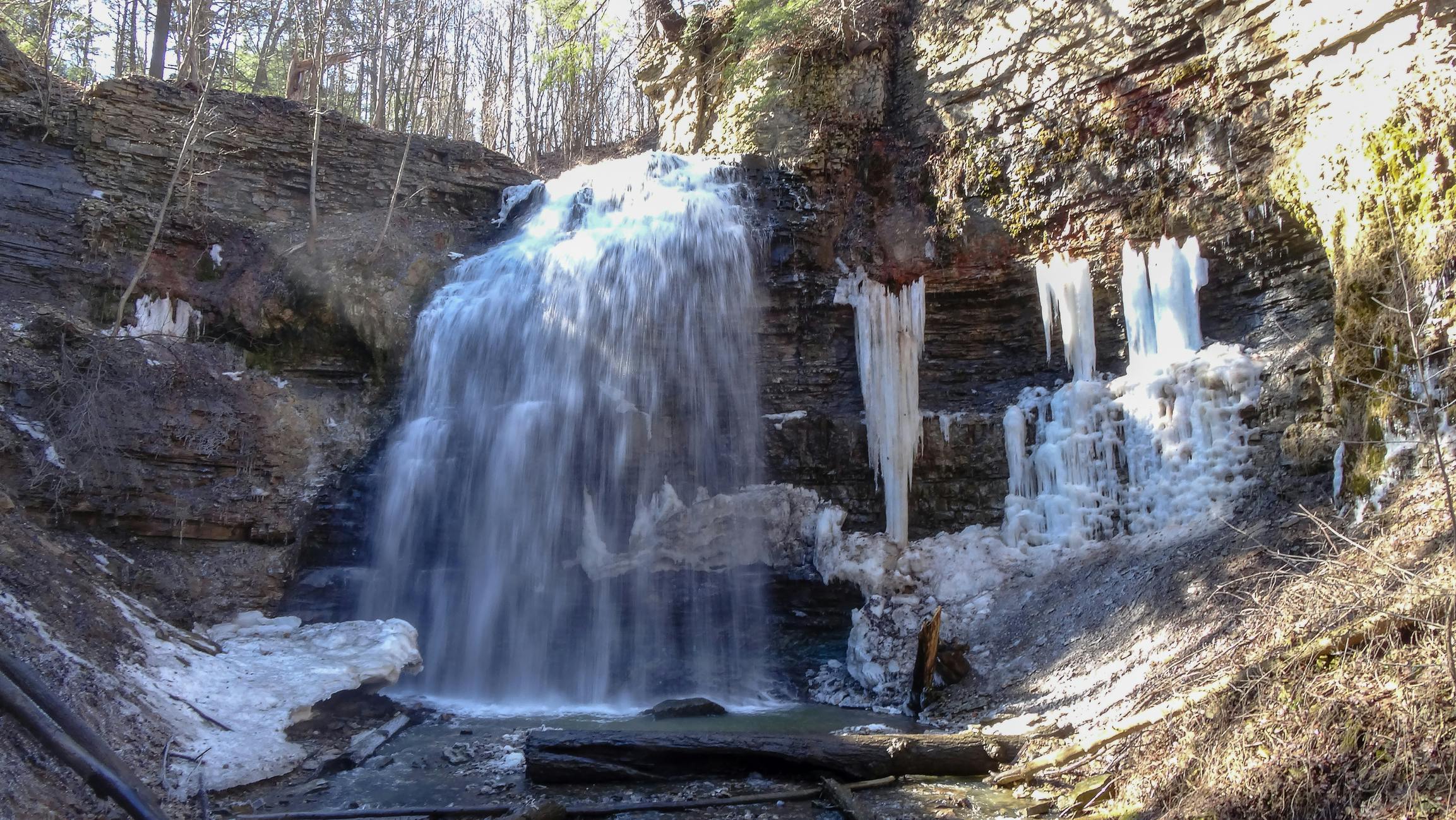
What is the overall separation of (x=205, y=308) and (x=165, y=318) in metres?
0.52

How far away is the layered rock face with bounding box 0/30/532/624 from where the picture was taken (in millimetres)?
10570

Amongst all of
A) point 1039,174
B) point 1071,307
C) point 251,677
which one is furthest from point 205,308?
point 1071,307

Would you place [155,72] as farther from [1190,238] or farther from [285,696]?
[1190,238]

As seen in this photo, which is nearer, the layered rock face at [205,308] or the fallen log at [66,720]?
the fallen log at [66,720]

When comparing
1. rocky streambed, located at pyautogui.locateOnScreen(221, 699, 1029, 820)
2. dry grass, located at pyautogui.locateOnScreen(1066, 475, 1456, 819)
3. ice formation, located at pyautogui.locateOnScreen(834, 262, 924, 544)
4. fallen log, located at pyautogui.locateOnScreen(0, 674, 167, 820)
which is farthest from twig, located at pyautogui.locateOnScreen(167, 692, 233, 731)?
ice formation, located at pyautogui.locateOnScreen(834, 262, 924, 544)

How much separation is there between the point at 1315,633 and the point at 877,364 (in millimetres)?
7863

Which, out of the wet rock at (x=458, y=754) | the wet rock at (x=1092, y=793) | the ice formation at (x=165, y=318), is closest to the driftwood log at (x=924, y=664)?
the wet rock at (x=1092, y=793)

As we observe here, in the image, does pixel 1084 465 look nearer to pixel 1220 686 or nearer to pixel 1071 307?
pixel 1071 307

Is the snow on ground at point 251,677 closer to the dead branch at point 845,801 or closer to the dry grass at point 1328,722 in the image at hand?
the dead branch at point 845,801

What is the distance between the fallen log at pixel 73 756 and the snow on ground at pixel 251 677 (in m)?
1.05

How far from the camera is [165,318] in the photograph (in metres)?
13.0

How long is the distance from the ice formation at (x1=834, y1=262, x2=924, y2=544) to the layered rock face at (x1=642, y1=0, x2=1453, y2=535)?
207 mm

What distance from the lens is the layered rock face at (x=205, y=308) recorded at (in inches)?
416

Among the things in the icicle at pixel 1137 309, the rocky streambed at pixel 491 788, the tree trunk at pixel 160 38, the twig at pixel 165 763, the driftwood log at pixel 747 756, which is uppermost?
the tree trunk at pixel 160 38
